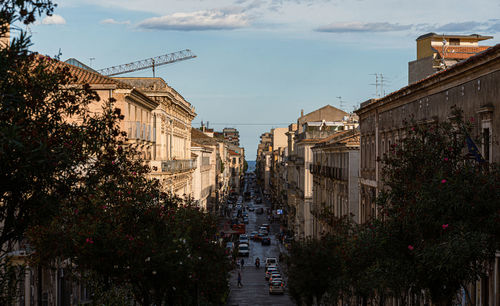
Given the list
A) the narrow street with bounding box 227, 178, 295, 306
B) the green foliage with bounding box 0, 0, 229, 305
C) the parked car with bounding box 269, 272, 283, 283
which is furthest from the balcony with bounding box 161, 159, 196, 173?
the green foliage with bounding box 0, 0, 229, 305

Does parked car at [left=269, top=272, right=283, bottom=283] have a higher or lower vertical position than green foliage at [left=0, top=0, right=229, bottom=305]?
lower

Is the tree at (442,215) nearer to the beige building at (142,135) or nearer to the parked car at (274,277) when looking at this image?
the beige building at (142,135)

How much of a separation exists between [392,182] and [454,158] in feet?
5.17

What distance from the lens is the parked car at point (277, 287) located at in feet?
173

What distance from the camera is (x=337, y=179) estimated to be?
49219mm

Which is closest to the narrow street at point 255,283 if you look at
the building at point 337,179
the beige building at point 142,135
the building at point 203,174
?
the building at point 337,179

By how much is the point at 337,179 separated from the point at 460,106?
2797 centimetres

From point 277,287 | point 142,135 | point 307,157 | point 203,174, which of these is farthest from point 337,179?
point 203,174

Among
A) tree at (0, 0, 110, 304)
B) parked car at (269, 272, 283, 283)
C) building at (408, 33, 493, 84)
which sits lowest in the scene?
parked car at (269, 272, 283, 283)

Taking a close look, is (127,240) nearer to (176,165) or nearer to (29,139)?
(29,139)

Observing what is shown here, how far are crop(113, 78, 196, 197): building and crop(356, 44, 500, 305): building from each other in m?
11.9

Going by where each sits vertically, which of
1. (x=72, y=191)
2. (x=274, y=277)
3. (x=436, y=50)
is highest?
(x=436, y=50)

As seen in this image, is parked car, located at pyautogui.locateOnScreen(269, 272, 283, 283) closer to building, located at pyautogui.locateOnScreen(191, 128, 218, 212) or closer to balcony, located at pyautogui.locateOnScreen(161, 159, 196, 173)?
building, located at pyautogui.locateOnScreen(191, 128, 218, 212)

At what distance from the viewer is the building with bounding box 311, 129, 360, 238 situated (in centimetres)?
4472
